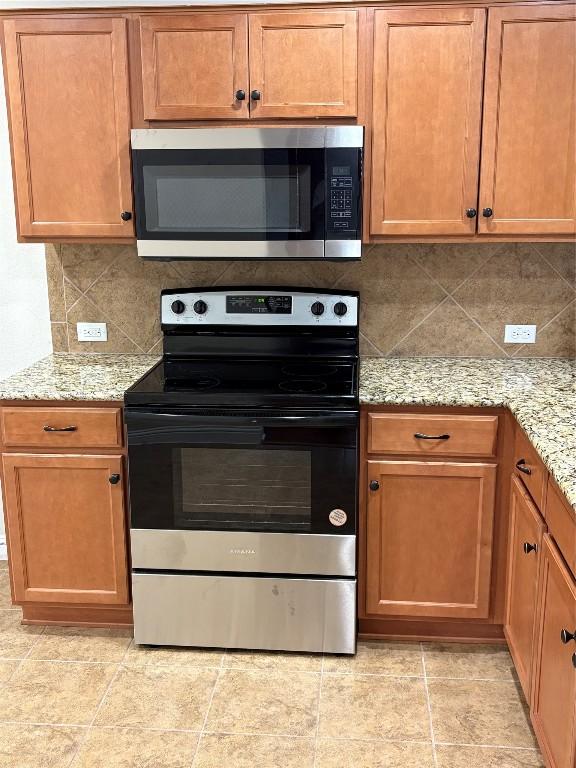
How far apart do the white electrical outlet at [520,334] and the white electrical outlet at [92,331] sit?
1.61 meters

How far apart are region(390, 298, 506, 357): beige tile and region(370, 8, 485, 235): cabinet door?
1.43 ft

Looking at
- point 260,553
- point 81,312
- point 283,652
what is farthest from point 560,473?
point 81,312

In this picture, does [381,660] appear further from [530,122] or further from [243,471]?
[530,122]

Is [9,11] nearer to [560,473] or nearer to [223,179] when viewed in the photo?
[223,179]

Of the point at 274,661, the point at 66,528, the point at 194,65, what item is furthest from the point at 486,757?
the point at 194,65

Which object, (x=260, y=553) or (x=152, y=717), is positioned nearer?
(x=152, y=717)

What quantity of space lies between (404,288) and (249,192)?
764mm

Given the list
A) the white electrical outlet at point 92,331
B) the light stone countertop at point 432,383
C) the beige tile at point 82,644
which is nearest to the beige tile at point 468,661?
the light stone countertop at point 432,383

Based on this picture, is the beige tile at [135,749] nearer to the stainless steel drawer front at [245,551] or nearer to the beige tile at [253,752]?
the beige tile at [253,752]

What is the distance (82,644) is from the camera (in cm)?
271

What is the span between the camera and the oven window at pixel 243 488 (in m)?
2.50

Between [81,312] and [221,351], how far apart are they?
24.6 inches

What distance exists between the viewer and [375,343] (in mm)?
3027

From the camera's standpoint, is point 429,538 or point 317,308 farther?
point 317,308
